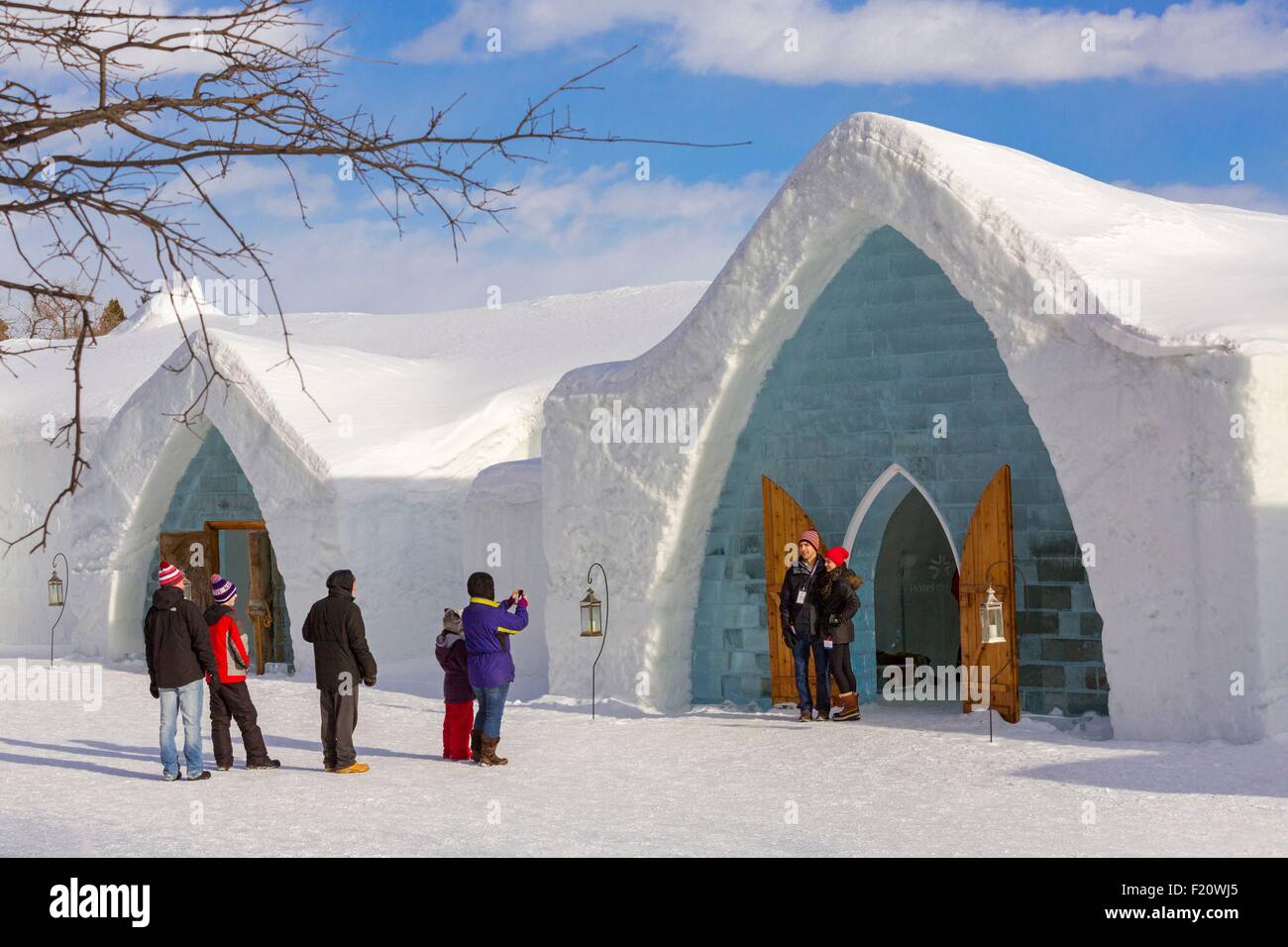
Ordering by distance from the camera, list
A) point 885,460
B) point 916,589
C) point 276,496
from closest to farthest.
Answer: point 885,460
point 276,496
point 916,589

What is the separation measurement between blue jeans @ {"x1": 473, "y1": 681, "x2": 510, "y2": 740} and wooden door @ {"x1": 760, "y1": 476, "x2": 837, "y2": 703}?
312 cm

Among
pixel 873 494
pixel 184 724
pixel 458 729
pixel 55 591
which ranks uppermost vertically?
pixel 873 494

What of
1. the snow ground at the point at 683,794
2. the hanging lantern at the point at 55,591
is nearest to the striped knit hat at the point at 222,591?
the snow ground at the point at 683,794

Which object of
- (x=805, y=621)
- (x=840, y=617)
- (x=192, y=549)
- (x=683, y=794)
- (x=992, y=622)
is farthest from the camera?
(x=192, y=549)

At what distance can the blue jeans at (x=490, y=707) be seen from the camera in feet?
32.6

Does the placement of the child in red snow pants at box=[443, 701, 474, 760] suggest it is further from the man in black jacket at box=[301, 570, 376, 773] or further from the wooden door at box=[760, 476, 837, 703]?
the wooden door at box=[760, 476, 837, 703]

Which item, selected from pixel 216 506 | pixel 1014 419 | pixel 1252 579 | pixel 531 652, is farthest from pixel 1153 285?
pixel 216 506

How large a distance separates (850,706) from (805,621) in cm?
77

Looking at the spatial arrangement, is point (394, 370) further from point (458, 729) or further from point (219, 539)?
point (458, 729)

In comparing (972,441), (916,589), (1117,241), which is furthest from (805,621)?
(916,589)

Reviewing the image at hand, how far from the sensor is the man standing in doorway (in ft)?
37.5

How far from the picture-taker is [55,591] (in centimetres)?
1977

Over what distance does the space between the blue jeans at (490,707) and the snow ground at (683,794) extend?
0.29m

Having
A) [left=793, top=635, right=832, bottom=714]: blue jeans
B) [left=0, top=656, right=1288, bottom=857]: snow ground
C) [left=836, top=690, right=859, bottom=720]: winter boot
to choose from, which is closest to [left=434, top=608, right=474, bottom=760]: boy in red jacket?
[left=0, top=656, right=1288, bottom=857]: snow ground
